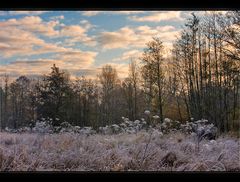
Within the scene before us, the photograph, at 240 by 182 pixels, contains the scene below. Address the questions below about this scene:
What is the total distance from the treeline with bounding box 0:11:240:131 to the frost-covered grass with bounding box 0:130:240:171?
0.21 meters

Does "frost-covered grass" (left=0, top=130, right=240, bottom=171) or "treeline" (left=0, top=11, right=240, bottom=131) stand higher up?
"treeline" (left=0, top=11, right=240, bottom=131)

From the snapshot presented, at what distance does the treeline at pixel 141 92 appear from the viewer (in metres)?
4.42

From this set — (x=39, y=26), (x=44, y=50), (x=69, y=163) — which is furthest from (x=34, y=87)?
(x=69, y=163)

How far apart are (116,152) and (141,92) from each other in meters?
0.79

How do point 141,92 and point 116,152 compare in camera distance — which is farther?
point 141,92

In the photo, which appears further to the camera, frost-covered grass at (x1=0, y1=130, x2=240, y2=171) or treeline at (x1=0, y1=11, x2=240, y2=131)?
treeline at (x1=0, y1=11, x2=240, y2=131)

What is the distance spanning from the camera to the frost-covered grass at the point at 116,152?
12.9 ft

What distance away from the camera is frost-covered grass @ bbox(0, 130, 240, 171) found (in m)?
3.94

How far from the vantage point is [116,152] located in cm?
418

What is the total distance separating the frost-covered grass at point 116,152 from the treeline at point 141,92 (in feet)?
0.69

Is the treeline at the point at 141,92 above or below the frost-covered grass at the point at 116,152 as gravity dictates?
above

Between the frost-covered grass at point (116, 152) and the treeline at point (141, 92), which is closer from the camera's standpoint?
the frost-covered grass at point (116, 152)

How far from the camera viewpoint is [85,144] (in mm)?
4453
